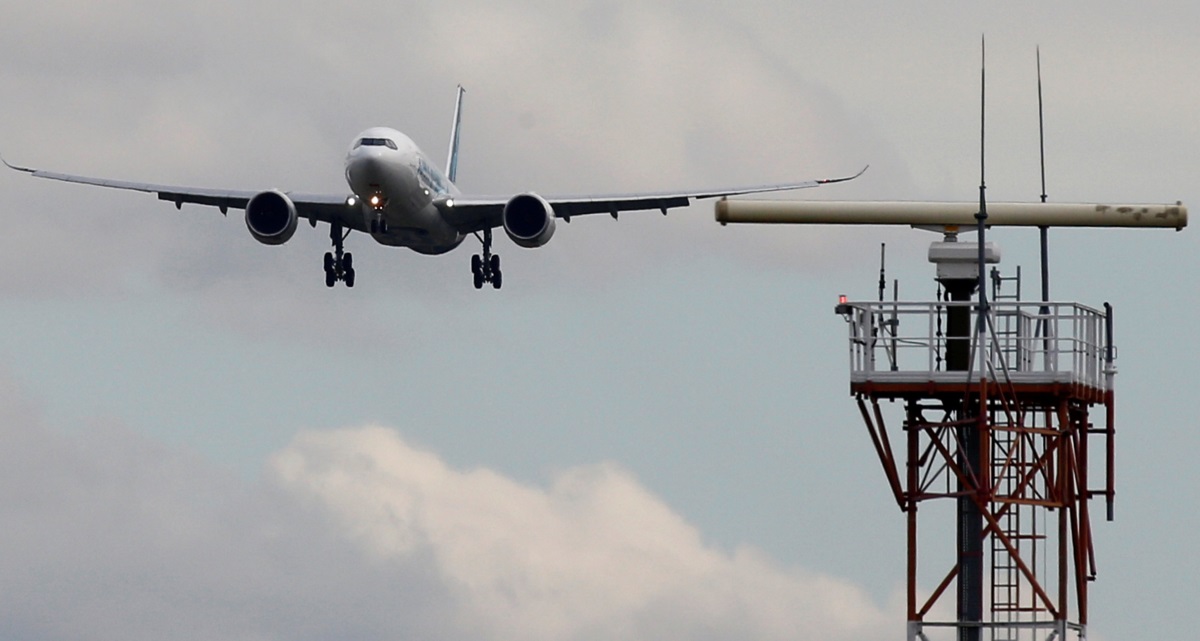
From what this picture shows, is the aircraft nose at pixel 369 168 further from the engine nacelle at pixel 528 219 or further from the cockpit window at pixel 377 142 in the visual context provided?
the engine nacelle at pixel 528 219

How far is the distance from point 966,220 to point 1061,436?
175 inches

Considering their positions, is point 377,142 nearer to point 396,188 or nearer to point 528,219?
point 396,188

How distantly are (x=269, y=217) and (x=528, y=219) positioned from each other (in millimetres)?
8338

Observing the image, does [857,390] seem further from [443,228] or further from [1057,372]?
[443,228]

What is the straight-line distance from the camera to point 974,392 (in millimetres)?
39312

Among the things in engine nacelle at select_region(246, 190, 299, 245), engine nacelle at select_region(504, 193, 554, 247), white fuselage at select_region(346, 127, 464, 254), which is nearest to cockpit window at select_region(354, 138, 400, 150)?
white fuselage at select_region(346, 127, 464, 254)

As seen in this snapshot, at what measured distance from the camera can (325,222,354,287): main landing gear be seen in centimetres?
7644

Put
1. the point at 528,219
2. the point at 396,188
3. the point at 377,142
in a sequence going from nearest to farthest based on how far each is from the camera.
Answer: the point at 396,188 → the point at 377,142 → the point at 528,219

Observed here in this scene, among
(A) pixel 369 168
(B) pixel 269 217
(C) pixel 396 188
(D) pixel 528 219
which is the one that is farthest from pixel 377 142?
(D) pixel 528 219

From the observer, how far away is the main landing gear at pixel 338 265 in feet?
251

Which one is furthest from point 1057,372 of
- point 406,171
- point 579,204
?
point 579,204

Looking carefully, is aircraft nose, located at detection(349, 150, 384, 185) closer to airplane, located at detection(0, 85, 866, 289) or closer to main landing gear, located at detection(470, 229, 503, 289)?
airplane, located at detection(0, 85, 866, 289)

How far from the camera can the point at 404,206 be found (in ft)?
234

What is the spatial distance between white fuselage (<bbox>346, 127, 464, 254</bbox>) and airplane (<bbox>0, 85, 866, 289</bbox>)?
31mm
